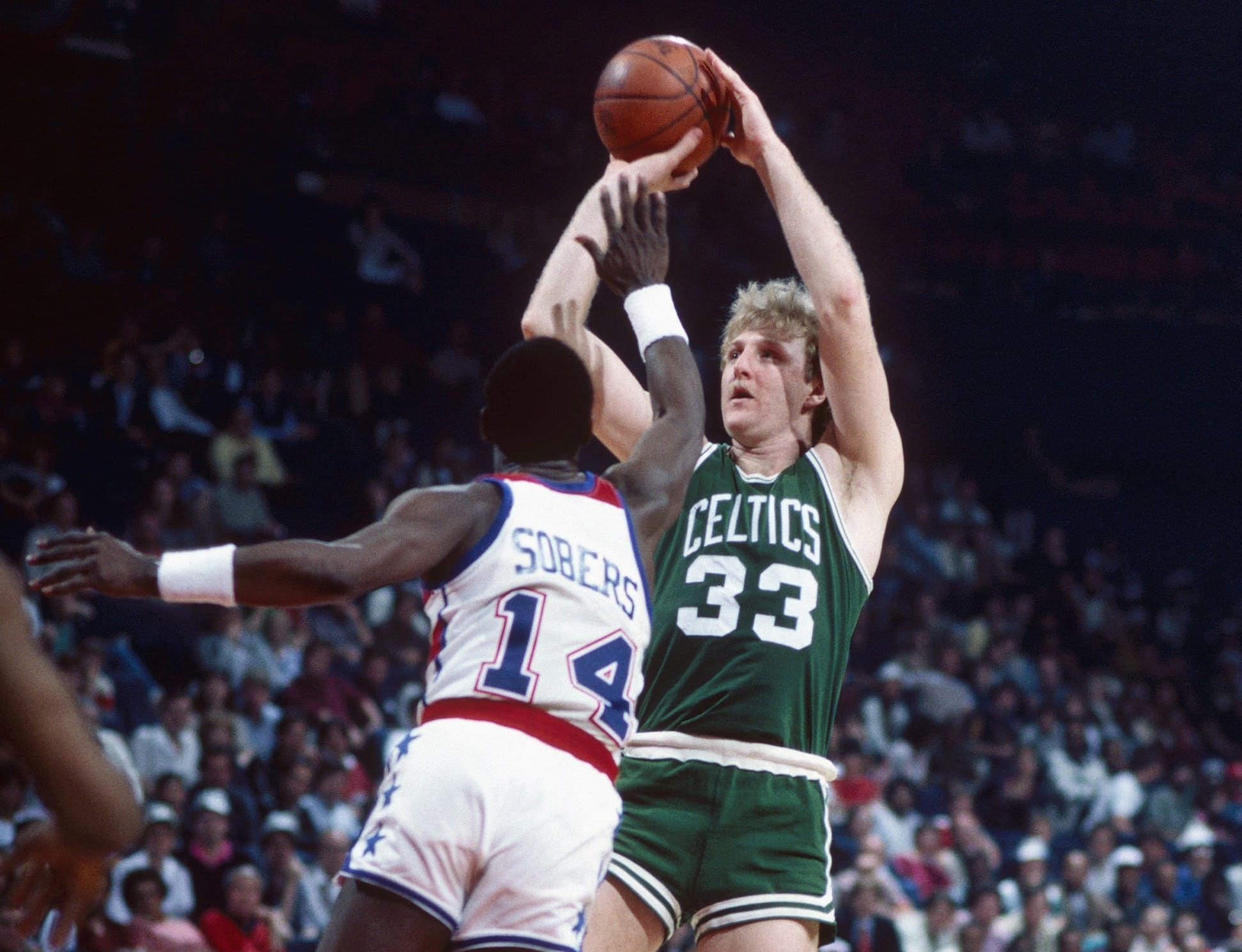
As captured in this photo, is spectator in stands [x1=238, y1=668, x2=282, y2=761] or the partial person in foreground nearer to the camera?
the partial person in foreground

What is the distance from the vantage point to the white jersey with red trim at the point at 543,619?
3.09 m

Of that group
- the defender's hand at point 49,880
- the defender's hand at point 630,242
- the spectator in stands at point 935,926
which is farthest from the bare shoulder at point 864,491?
the spectator in stands at point 935,926

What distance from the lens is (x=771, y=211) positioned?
1794cm

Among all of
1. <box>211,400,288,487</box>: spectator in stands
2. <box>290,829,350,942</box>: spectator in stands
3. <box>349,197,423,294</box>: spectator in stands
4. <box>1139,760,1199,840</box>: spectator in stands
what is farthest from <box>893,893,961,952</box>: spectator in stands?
<box>349,197,423,294</box>: spectator in stands

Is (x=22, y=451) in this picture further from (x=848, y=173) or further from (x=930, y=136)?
(x=930, y=136)

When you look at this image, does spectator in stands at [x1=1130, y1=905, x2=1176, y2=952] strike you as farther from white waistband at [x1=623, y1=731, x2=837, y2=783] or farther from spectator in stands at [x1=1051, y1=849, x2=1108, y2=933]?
white waistband at [x1=623, y1=731, x2=837, y2=783]

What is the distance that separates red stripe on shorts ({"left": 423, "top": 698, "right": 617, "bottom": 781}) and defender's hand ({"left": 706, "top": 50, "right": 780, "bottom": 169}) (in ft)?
6.75

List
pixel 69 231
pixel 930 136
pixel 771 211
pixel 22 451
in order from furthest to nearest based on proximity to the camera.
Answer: pixel 930 136
pixel 771 211
pixel 69 231
pixel 22 451

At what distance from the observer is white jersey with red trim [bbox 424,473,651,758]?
122 inches

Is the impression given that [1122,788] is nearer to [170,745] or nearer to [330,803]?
[330,803]

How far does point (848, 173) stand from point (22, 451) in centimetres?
1178

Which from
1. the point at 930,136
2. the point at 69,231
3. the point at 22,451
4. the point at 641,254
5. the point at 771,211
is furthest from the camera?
the point at 930,136

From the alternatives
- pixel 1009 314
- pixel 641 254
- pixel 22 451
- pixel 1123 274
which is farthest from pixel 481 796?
pixel 1123 274

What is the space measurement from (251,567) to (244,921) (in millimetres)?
6218
